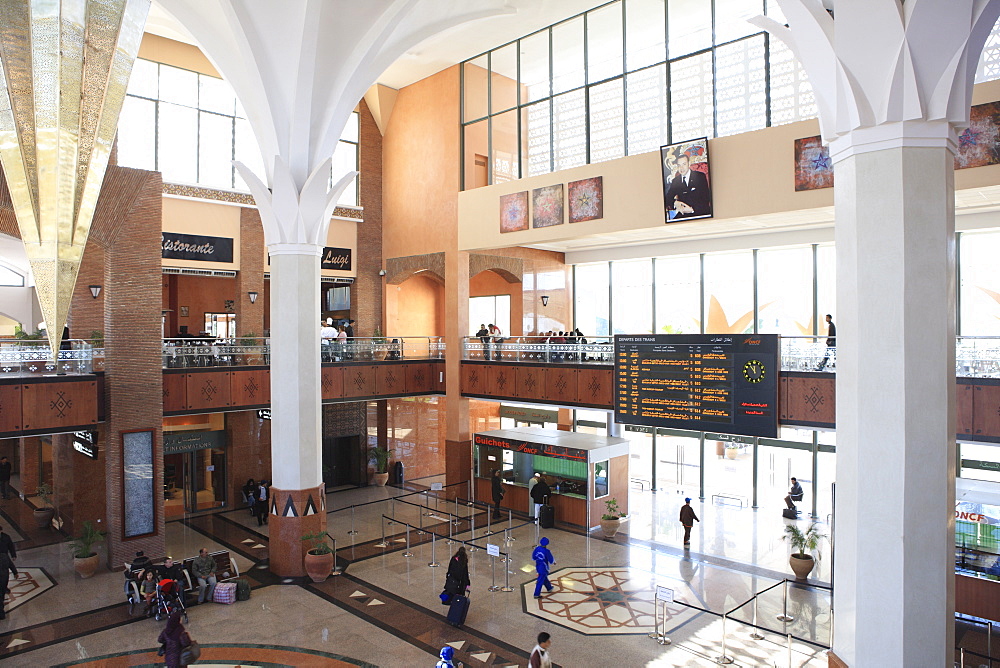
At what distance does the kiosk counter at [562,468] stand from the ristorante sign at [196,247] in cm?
955

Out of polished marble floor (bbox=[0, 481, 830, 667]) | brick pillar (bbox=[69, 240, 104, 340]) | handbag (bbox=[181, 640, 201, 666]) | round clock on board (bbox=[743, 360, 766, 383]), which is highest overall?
brick pillar (bbox=[69, 240, 104, 340])

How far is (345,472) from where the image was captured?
23250 millimetres

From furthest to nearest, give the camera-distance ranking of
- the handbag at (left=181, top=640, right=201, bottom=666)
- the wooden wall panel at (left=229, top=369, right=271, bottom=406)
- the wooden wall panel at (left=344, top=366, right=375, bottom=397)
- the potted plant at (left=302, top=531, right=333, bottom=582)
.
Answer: the wooden wall panel at (left=344, top=366, right=375, bottom=397), the wooden wall panel at (left=229, top=369, right=271, bottom=406), the potted plant at (left=302, top=531, right=333, bottom=582), the handbag at (left=181, top=640, right=201, bottom=666)

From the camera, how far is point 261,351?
699 inches

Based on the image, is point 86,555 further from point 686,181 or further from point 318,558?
point 686,181

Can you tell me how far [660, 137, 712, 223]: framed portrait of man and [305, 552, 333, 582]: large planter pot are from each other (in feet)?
34.2

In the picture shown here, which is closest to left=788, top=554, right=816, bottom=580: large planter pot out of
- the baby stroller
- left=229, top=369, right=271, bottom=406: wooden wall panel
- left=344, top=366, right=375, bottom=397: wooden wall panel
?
the baby stroller

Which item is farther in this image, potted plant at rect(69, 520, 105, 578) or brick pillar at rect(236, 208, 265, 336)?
brick pillar at rect(236, 208, 265, 336)

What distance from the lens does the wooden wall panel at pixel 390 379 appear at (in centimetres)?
2008

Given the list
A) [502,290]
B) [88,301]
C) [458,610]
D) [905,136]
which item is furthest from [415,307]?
[905,136]

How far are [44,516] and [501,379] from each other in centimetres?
1310

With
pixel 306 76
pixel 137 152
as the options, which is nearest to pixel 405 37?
pixel 306 76

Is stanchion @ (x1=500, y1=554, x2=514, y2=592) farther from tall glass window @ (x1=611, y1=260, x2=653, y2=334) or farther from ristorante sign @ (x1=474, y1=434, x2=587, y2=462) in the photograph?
tall glass window @ (x1=611, y1=260, x2=653, y2=334)

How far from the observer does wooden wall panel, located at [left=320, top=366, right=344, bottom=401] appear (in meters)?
18.8
